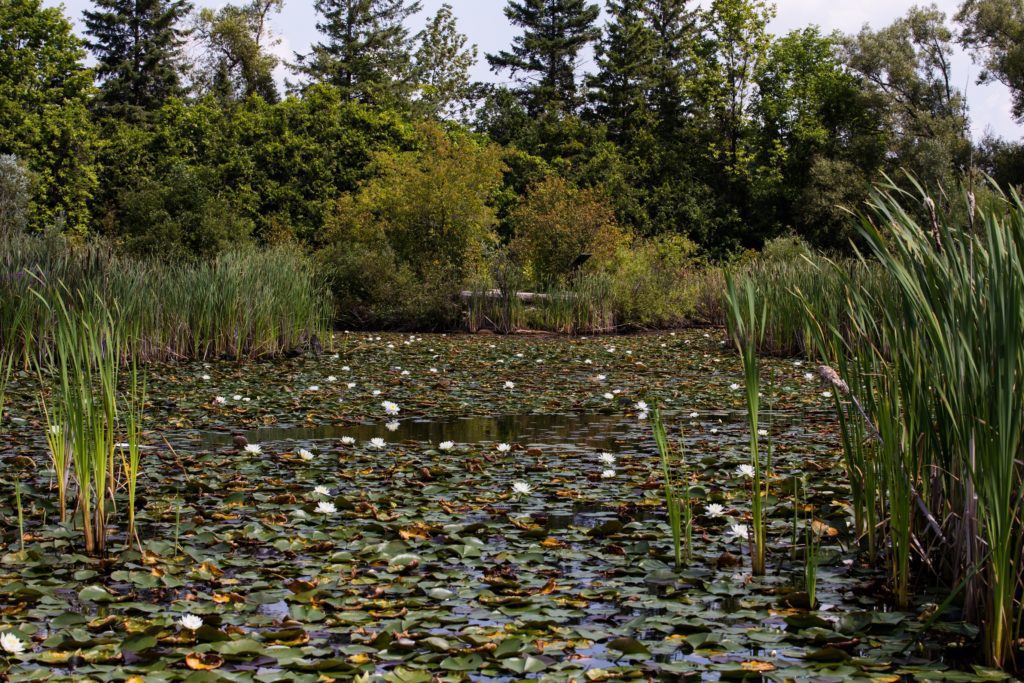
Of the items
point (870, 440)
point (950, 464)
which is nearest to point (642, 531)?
point (870, 440)

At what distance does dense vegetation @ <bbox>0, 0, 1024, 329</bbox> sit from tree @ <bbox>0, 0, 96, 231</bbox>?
0.21ft

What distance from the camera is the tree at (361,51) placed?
32.3 m

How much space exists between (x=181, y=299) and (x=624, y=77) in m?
24.9

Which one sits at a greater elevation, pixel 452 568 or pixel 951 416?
pixel 951 416

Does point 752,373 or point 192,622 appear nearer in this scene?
point 192,622

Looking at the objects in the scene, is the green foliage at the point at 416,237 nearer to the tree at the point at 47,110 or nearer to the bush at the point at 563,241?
the bush at the point at 563,241

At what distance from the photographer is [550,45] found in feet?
105

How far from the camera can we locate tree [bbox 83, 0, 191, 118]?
2956 cm

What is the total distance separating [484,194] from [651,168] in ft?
40.6

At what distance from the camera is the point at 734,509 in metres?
3.66

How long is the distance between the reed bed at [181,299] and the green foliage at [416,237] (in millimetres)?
5035

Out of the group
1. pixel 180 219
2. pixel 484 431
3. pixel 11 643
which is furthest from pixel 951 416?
pixel 180 219

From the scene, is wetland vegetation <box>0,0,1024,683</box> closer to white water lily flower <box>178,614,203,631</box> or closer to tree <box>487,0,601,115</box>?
white water lily flower <box>178,614,203,631</box>

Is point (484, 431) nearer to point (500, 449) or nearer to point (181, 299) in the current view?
point (500, 449)
